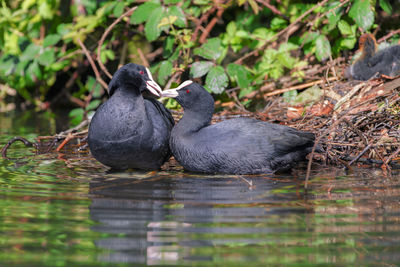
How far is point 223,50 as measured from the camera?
672 centimetres

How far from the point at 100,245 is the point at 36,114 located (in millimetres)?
6946

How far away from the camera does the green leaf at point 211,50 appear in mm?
6207

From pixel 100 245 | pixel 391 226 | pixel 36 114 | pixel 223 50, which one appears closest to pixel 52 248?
pixel 100 245

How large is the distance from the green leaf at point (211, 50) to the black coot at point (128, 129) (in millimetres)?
1592

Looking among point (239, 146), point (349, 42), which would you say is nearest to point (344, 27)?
point (349, 42)

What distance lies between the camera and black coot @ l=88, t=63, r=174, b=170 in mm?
4453

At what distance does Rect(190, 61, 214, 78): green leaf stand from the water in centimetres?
187

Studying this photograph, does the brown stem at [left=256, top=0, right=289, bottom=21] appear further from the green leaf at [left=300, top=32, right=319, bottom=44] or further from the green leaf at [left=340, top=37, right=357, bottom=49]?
the green leaf at [left=340, top=37, right=357, bottom=49]

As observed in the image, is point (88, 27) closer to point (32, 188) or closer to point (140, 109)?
point (140, 109)

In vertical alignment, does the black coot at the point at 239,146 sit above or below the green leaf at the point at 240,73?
below

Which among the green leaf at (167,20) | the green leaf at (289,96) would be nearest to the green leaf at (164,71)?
the green leaf at (167,20)

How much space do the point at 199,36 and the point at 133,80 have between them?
107 inches

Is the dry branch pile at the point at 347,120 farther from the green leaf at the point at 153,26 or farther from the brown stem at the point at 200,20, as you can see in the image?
the brown stem at the point at 200,20

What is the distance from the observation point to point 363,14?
19.5 feet
